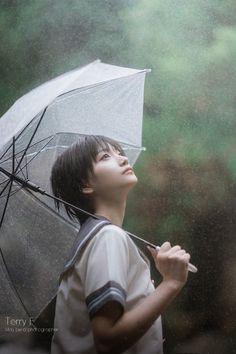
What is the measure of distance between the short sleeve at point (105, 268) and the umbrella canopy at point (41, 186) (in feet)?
1.34

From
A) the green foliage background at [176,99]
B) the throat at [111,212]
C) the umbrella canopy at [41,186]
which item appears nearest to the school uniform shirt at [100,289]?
the throat at [111,212]

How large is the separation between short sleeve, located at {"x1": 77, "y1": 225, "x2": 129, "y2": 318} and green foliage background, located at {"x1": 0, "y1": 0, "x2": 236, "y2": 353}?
1025mm

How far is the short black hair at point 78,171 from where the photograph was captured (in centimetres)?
127

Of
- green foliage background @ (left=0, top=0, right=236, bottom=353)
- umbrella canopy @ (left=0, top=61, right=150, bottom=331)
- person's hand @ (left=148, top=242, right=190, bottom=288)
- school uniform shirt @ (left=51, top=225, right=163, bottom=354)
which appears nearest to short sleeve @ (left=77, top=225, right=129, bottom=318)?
school uniform shirt @ (left=51, top=225, right=163, bottom=354)

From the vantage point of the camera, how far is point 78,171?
127 cm

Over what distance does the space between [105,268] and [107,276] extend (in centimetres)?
2

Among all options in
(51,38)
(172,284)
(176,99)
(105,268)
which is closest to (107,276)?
(105,268)

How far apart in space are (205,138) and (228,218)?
401 millimetres

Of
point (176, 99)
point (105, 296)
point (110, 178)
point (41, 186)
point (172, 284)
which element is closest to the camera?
point (105, 296)

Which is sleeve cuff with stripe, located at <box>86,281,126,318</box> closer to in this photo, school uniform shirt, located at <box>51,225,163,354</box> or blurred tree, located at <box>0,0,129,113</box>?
school uniform shirt, located at <box>51,225,163,354</box>

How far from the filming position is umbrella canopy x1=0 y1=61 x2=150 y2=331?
1396mm

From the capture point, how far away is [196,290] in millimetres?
1979

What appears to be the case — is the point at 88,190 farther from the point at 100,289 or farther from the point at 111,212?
the point at 100,289

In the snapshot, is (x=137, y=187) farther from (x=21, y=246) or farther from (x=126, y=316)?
(x=126, y=316)
